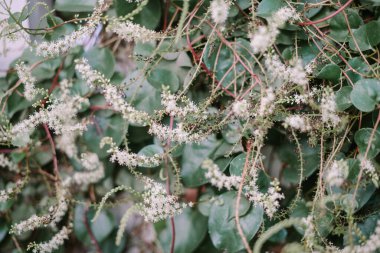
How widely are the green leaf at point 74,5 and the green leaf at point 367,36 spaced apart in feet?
2.04

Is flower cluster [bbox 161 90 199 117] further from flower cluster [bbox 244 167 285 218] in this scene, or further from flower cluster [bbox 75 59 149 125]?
flower cluster [bbox 244 167 285 218]

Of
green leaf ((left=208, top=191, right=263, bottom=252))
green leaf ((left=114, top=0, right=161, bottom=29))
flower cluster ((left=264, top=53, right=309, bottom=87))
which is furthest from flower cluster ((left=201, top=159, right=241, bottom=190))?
green leaf ((left=114, top=0, right=161, bottom=29))

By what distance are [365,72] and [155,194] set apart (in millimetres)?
A: 485

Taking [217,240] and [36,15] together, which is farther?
[36,15]

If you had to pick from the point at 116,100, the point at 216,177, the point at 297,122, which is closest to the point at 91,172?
the point at 116,100

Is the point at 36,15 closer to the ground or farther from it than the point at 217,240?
farther from it

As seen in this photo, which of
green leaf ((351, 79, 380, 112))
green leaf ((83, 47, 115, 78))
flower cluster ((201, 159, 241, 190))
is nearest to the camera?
flower cluster ((201, 159, 241, 190))

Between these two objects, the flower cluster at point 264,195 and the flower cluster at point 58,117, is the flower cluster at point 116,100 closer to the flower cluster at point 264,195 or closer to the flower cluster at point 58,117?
the flower cluster at point 58,117

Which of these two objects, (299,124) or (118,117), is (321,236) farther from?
(118,117)

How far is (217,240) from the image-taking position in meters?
0.95

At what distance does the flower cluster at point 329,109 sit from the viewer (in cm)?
80

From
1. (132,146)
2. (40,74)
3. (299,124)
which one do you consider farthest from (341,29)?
(40,74)

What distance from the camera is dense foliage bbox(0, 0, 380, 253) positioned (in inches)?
32.7

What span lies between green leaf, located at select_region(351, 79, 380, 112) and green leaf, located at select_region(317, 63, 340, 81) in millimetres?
57
